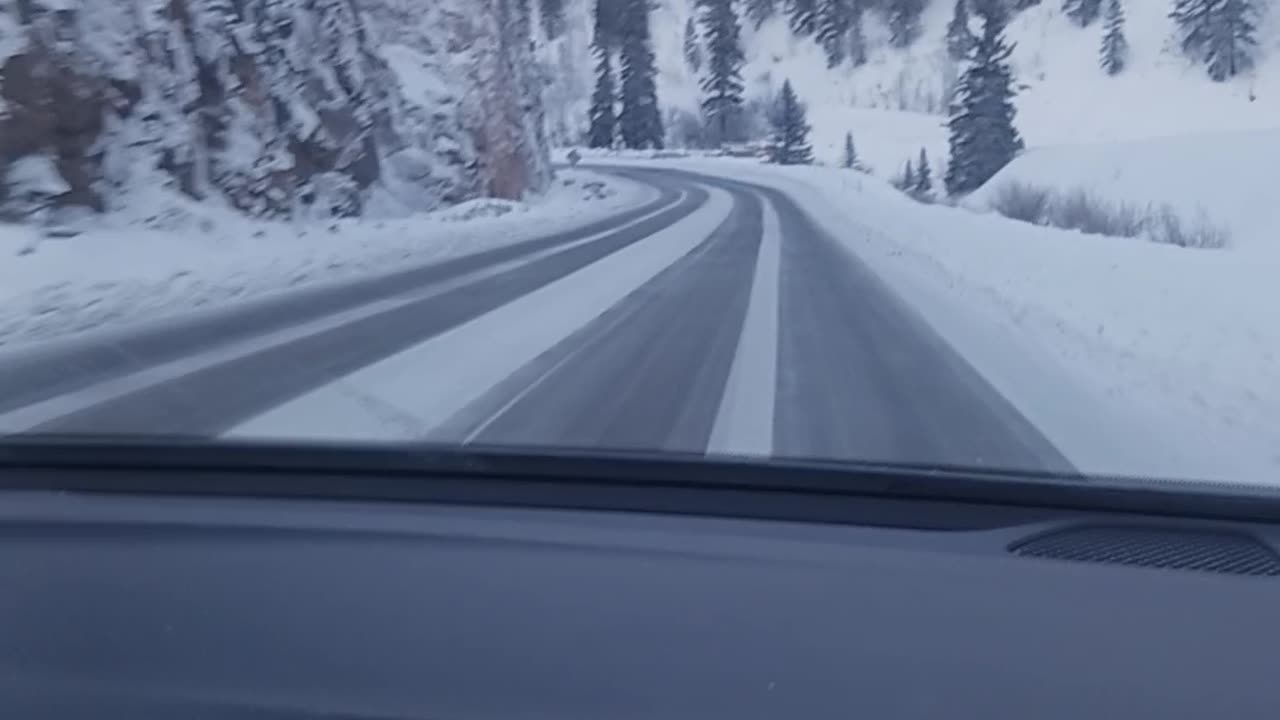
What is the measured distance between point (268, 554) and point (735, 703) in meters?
1.36

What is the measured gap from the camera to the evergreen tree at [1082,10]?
204 feet

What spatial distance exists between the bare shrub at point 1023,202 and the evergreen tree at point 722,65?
177ft

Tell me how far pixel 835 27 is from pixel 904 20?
15.8 ft

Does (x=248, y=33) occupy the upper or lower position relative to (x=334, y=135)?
upper

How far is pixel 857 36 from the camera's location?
90.6 metres

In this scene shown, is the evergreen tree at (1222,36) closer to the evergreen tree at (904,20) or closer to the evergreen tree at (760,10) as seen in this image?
the evergreen tree at (904,20)

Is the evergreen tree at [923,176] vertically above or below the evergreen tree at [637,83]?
below

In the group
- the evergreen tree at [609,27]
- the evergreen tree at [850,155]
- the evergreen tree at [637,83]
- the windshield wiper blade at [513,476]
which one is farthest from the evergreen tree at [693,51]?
the windshield wiper blade at [513,476]

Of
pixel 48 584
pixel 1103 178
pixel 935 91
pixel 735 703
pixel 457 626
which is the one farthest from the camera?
pixel 935 91

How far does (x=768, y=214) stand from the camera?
30.2 m

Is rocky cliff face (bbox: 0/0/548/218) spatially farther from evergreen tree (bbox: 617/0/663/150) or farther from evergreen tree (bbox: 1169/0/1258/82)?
evergreen tree (bbox: 617/0/663/150)

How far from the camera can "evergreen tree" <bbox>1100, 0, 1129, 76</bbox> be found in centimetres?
5294

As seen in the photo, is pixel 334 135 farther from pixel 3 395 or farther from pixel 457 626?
pixel 457 626

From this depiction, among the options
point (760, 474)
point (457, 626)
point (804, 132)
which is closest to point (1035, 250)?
point (760, 474)
